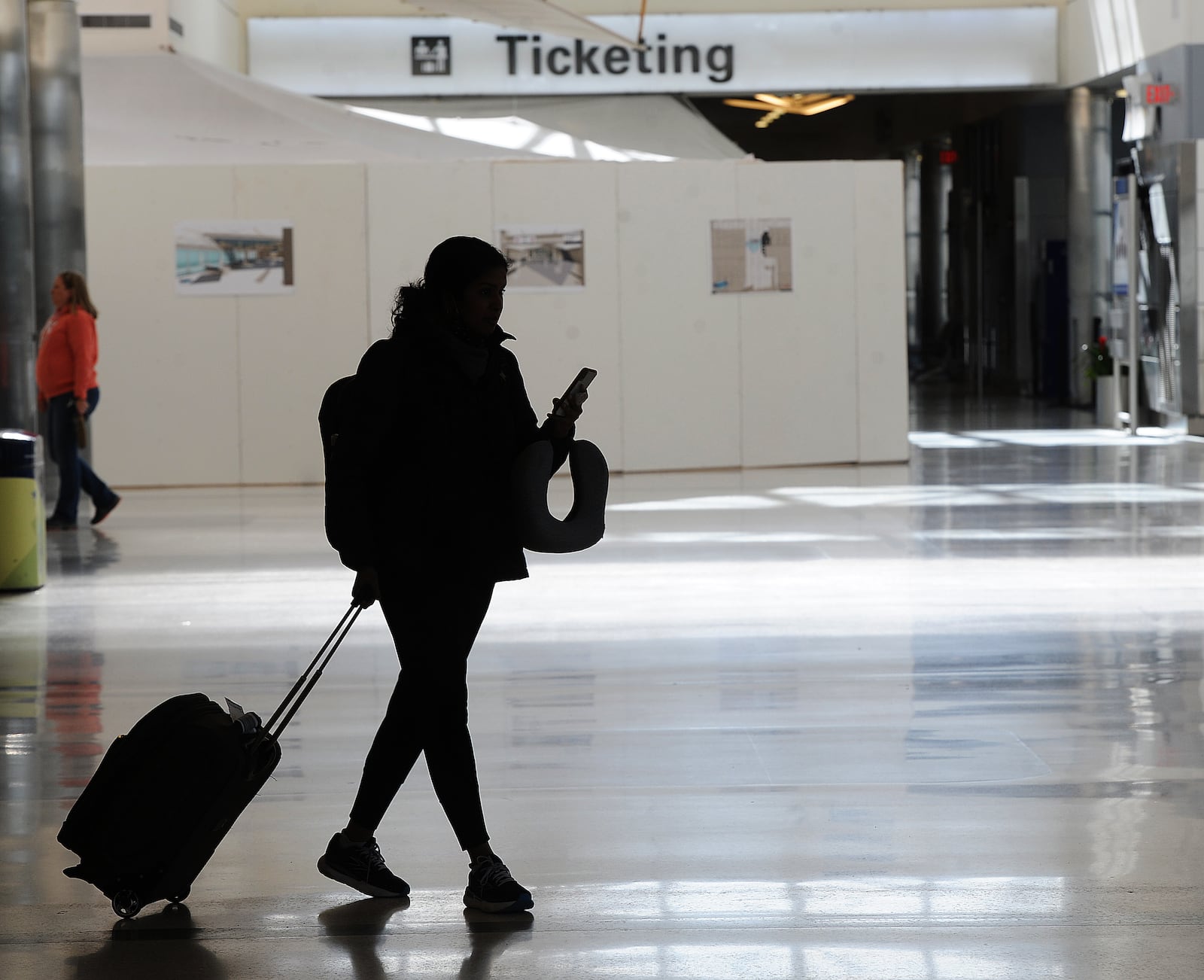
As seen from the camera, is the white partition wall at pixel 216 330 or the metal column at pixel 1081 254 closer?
the white partition wall at pixel 216 330

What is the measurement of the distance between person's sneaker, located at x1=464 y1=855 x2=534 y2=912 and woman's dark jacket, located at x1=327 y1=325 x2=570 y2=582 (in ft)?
1.95

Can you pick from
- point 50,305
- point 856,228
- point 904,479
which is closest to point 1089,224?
point 856,228

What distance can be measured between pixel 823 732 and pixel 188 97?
11159 millimetres

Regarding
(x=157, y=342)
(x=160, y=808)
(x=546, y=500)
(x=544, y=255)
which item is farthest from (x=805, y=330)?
(x=160, y=808)

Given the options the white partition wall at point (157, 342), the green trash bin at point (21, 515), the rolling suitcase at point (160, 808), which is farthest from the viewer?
the white partition wall at point (157, 342)

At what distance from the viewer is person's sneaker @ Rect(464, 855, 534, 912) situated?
3582 mm

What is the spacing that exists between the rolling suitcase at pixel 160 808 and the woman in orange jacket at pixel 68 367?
298 inches

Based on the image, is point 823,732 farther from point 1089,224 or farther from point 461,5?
point 1089,224

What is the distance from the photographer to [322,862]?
3736 mm

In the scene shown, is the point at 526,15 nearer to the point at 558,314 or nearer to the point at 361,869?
the point at 558,314

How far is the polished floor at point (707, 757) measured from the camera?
135 inches

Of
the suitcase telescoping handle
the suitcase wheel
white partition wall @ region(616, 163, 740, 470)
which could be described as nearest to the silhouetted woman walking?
the suitcase telescoping handle

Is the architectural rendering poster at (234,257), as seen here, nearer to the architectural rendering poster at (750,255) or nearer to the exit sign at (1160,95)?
the architectural rendering poster at (750,255)

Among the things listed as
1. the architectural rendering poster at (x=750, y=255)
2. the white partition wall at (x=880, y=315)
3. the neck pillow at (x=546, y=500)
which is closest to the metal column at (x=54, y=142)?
the architectural rendering poster at (x=750, y=255)
